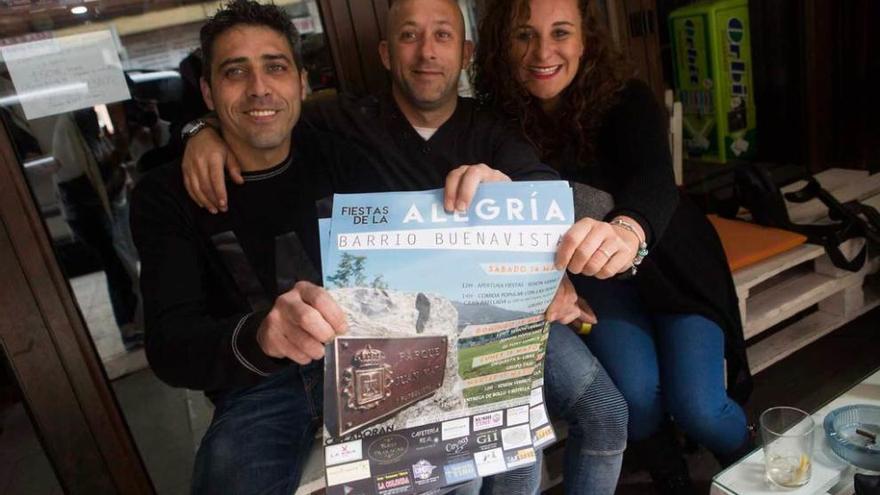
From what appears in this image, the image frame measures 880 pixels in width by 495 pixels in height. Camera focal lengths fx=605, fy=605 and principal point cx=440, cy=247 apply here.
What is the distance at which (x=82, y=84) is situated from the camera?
1408 mm

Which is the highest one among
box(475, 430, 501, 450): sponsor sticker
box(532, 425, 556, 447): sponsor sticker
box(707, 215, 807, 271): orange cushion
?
box(475, 430, 501, 450): sponsor sticker

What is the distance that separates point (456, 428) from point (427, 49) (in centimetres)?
77

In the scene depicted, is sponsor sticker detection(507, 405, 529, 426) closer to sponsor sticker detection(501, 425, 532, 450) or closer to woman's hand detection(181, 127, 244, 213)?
sponsor sticker detection(501, 425, 532, 450)

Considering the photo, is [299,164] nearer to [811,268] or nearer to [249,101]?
[249,101]

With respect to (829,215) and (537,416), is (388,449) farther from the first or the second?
(829,215)

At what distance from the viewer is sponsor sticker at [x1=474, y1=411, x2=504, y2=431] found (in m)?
0.93

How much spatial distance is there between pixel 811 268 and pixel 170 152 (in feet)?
6.40

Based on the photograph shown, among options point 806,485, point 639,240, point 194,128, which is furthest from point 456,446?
point 194,128

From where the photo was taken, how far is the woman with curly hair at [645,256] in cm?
132

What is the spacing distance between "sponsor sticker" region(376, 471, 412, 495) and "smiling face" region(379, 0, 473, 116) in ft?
2.48

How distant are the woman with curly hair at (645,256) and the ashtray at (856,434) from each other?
26cm

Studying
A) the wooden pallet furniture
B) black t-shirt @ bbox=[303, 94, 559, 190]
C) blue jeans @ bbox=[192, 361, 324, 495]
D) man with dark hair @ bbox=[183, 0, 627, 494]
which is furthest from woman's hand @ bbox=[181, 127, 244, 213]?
the wooden pallet furniture

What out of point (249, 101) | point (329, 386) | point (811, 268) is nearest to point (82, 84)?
point (249, 101)

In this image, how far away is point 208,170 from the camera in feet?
3.65
